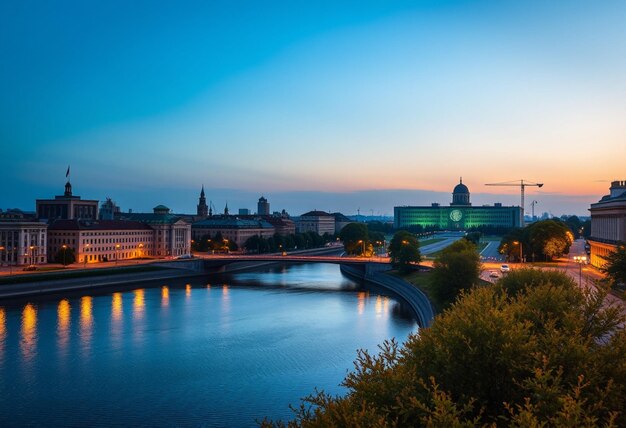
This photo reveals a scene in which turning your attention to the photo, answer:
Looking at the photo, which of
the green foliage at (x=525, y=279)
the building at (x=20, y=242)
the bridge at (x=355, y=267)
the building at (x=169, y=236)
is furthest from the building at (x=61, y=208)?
the green foliage at (x=525, y=279)

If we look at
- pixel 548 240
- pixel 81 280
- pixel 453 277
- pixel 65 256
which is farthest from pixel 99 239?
pixel 548 240

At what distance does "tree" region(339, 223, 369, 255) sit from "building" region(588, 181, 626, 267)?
149 feet

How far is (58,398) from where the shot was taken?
28.8m

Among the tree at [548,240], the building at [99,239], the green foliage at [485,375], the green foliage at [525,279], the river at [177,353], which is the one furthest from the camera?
the building at [99,239]

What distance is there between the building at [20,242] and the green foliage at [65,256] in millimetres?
4100

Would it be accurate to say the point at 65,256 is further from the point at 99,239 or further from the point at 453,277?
the point at 453,277

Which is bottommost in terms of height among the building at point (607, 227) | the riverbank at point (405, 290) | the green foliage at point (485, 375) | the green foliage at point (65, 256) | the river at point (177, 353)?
the river at point (177, 353)

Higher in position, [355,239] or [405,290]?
[355,239]

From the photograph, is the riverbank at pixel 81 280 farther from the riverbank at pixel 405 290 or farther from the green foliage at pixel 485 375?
the green foliage at pixel 485 375

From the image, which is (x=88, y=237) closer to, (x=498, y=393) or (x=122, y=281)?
(x=122, y=281)

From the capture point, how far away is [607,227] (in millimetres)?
72000

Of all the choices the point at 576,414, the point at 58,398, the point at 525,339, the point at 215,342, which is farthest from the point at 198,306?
the point at 576,414

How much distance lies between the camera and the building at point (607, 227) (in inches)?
2537

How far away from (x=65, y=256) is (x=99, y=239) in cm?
1475
